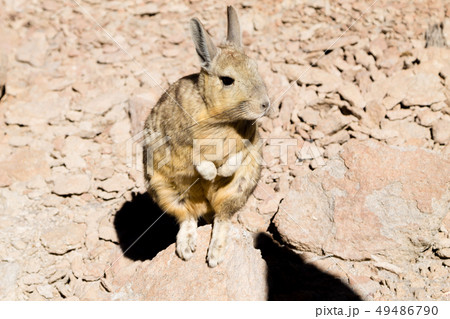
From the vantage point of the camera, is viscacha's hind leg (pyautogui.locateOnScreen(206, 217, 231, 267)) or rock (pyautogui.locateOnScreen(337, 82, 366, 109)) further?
rock (pyautogui.locateOnScreen(337, 82, 366, 109))

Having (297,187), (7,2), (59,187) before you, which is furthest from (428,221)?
(7,2)

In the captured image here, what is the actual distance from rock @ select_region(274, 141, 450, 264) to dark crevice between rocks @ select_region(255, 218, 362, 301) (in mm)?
164

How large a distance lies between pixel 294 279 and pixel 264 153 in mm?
1912

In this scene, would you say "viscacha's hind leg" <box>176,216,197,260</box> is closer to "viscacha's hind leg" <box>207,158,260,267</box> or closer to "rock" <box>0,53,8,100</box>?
"viscacha's hind leg" <box>207,158,260,267</box>

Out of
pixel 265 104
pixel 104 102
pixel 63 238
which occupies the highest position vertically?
pixel 265 104

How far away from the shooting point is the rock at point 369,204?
4.44m

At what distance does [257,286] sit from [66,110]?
13.5 feet

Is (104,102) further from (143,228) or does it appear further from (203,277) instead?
(203,277)

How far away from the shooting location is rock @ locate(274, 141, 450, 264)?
444 cm

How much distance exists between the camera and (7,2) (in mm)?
8609

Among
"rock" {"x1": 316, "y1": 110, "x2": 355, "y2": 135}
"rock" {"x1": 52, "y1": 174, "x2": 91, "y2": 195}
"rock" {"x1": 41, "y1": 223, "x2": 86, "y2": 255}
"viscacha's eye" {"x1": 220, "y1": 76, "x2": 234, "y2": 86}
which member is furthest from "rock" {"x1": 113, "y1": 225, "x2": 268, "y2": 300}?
"rock" {"x1": 316, "y1": 110, "x2": 355, "y2": 135}

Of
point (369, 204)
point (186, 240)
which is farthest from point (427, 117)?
point (186, 240)

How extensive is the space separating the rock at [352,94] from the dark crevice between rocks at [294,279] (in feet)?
6.77

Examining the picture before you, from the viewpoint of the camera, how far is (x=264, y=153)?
6004 mm
